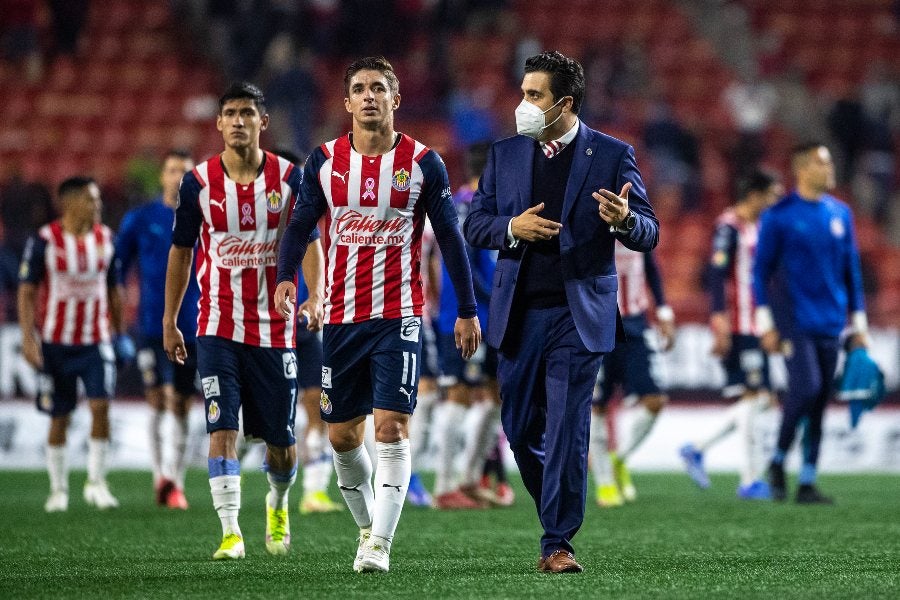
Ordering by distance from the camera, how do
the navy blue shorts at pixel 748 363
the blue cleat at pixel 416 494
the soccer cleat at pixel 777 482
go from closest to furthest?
the blue cleat at pixel 416 494
the soccer cleat at pixel 777 482
the navy blue shorts at pixel 748 363

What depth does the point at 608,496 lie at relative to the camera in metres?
10.6

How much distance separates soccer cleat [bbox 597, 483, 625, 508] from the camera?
1051cm

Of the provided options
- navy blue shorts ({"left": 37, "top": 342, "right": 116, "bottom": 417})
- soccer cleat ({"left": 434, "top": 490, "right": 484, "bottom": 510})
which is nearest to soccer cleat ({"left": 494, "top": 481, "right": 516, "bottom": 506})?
soccer cleat ({"left": 434, "top": 490, "right": 484, "bottom": 510})

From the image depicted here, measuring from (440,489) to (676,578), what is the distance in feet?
14.9

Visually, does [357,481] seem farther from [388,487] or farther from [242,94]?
→ [242,94]

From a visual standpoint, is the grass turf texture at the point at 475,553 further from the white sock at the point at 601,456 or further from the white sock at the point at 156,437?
the white sock at the point at 601,456

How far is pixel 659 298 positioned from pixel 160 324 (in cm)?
379

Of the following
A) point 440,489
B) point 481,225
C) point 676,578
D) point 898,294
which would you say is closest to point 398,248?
point 481,225

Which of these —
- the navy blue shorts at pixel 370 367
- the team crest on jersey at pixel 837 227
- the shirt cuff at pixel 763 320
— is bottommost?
the navy blue shorts at pixel 370 367

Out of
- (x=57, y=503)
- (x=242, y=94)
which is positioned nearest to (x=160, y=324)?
(x=57, y=503)

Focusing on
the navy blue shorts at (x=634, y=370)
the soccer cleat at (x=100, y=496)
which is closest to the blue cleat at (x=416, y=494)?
the navy blue shorts at (x=634, y=370)

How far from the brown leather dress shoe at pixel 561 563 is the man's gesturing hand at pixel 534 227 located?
1381 millimetres

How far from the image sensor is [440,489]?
1055 cm

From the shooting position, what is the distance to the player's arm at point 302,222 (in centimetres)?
647
